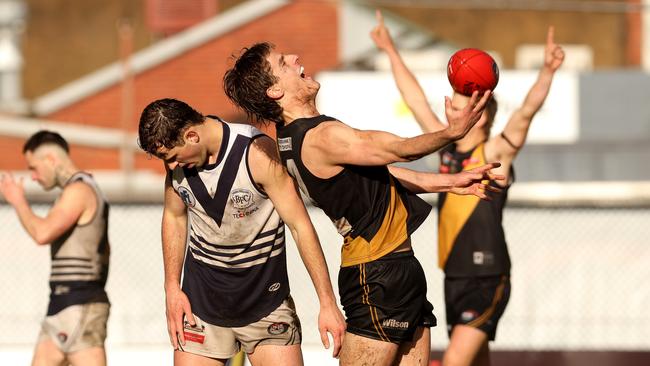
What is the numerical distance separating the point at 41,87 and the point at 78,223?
1924 centimetres

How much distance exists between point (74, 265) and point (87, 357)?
1.85 feet

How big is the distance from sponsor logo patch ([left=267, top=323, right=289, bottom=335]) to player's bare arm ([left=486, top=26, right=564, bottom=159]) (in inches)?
78.9

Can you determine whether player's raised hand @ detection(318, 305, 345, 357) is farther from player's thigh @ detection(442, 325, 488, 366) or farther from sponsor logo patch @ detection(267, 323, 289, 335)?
player's thigh @ detection(442, 325, 488, 366)

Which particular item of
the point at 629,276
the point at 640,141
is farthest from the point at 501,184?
the point at 640,141

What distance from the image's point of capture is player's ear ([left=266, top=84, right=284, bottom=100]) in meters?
5.33

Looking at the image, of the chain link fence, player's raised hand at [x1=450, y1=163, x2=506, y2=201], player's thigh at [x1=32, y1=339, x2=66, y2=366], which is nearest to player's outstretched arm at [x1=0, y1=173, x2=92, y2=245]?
player's thigh at [x1=32, y1=339, x2=66, y2=366]

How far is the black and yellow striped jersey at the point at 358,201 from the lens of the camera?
5.25 m

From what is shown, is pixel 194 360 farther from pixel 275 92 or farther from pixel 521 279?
pixel 521 279

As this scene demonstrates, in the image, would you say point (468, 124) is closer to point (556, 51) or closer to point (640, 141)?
point (556, 51)

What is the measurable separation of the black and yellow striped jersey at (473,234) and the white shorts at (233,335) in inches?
69.8

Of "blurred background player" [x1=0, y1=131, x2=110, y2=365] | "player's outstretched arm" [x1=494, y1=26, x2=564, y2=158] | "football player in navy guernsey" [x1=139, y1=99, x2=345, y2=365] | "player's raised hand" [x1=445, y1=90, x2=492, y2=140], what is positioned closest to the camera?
"player's raised hand" [x1=445, y1=90, x2=492, y2=140]

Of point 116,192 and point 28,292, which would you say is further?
point 116,192

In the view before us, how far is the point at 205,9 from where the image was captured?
20.8 metres

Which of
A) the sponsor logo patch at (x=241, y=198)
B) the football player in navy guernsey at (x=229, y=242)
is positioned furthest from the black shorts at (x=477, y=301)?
the sponsor logo patch at (x=241, y=198)
